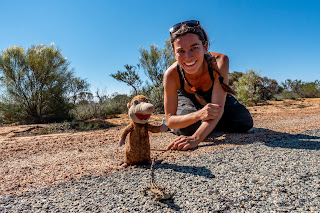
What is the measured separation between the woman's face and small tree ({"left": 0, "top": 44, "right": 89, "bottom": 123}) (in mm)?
8303

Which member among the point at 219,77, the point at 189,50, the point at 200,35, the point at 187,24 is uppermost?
the point at 187,24

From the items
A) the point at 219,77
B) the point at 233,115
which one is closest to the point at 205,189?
the point at 219,77

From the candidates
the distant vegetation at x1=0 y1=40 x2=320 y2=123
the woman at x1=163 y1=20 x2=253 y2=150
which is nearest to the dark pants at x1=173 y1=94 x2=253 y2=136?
the woman at x1=163 y1=20 x2=253 y2=150

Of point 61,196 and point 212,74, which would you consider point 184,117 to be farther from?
point 61,196

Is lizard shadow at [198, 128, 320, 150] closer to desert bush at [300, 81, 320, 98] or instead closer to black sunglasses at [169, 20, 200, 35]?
black sunglasses at [169, 20, 200, 35]

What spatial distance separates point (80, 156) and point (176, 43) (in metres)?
2.05

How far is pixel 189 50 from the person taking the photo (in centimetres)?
252

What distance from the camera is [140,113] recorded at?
2.28m

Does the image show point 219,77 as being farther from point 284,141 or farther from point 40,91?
point 40,91

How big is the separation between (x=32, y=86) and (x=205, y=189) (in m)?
9.74

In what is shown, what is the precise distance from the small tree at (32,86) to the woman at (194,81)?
7609mm

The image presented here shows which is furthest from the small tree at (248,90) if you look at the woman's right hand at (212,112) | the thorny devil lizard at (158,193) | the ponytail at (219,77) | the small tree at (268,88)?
the thorny devil lizard at (158,193)

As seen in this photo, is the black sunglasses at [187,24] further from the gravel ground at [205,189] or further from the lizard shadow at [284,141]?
the lizard shadow at [284,141]

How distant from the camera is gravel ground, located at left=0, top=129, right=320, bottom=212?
1519 millimetres
